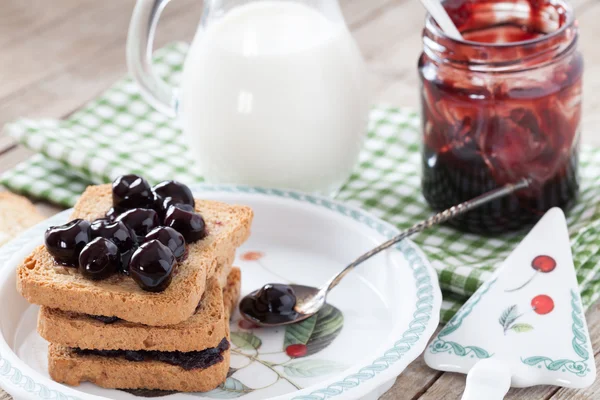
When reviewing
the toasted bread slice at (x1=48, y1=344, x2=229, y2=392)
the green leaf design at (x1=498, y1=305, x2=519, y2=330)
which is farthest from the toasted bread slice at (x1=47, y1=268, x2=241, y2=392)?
the green leaf design at (x1=498, y1=305, x2=519, y2=330)

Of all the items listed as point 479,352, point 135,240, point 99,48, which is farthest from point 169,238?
point 99,48

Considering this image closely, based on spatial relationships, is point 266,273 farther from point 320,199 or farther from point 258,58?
point 258,58

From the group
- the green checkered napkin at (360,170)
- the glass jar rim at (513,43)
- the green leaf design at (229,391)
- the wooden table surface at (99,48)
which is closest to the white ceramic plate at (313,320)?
the green leaf design at (229,391)

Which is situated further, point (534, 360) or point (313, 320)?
point (313, 320)

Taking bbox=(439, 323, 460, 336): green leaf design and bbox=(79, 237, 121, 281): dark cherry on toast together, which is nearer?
bbox=(79, 237, 121, 281): dark cherry on toast

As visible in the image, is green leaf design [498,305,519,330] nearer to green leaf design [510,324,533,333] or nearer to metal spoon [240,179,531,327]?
green leaf design [510,324,533,333]

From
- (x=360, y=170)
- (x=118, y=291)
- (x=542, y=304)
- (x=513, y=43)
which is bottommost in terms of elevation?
(x=360, y=170)

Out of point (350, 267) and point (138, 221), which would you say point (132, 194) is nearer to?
point (138, 221)
